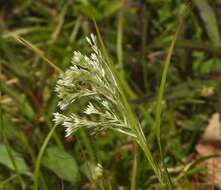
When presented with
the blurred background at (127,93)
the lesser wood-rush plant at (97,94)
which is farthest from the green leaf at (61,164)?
the lesser wood-rush plant at (97,94)

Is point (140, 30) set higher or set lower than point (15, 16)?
lower

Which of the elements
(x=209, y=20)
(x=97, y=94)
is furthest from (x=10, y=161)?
(x=209, y=20)

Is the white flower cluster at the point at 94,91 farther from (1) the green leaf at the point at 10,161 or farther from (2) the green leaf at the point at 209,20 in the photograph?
(2) the green leaf at the point at 209,20

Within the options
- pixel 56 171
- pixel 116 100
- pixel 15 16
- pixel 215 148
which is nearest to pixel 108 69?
pixel 116 100

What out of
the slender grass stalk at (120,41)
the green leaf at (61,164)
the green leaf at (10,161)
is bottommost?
the green leaf at (61,164)

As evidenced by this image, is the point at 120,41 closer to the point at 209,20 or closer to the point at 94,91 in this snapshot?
the point at 209,20

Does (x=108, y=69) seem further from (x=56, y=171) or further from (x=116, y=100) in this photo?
(x=56, y=171)

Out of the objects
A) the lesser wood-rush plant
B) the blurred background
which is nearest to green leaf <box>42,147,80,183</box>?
the blurred background

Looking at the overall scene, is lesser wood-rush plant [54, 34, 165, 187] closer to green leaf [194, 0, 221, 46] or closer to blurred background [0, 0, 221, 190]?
blurred background [0, 0, 221, 190]
